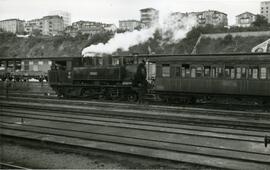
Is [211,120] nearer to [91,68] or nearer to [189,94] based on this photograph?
[189,94]

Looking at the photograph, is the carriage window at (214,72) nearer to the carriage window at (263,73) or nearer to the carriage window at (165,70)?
the carriage window at (263,73)

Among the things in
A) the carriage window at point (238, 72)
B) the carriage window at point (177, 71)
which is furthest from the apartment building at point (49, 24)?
the carriage window at point (238, 72)

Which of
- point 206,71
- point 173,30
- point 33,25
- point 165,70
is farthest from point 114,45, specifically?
point 33,25

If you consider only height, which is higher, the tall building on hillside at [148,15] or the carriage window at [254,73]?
the tall building on hillside at [148,15]

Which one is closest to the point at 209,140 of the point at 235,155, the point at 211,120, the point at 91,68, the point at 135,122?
the point at 235,155

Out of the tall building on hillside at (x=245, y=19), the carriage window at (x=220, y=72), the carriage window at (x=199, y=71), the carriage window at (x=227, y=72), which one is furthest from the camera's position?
the tall building on hillside at (x=245, y=19)

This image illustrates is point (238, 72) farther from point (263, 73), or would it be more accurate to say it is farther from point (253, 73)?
point (263, 73)
